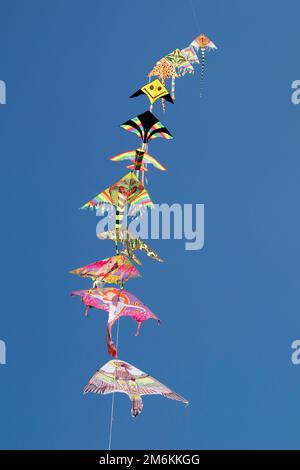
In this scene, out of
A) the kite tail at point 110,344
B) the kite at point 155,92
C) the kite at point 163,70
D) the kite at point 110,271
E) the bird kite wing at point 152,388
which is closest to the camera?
Answer: the bird kite wing at point 152,388

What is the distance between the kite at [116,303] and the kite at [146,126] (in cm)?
196

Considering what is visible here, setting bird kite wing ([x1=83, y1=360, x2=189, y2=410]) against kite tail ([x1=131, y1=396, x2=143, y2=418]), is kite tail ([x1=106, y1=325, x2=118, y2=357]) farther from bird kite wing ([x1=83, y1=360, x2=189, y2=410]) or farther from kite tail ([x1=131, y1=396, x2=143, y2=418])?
kite tail ([x1=131, y1=396, x2=143, y2=418])

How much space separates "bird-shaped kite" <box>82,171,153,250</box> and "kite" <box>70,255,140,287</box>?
1.33 feet

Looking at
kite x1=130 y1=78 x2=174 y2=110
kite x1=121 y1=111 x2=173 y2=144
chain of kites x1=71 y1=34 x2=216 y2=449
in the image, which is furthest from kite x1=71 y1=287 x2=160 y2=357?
kite x1=130 y1=78 x2=174 y2=110

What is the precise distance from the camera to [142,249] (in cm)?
930

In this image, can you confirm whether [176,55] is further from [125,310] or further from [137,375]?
[137,375]

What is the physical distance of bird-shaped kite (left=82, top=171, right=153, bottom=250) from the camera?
30.5ft

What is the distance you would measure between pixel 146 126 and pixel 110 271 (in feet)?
6.15

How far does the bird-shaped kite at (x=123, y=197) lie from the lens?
9.30m

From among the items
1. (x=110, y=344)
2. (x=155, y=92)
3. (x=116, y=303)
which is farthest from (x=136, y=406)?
(x=155, y=92)

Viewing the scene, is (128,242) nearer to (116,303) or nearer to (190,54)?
(116,303)

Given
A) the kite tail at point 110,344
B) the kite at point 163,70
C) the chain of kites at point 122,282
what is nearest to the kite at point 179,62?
the kite at point 163,70

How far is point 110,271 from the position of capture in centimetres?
930

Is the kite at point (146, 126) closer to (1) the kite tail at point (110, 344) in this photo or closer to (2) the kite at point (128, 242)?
(2) the kite at point (128, 242)
